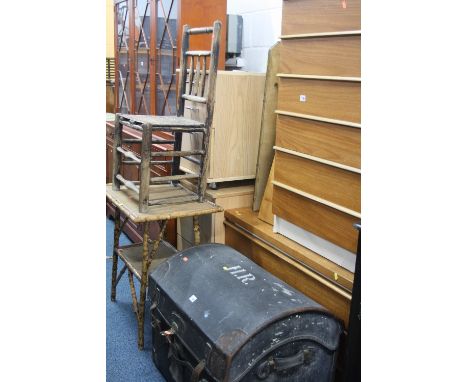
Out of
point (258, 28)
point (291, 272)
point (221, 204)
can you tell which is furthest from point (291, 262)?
point (258, 28)

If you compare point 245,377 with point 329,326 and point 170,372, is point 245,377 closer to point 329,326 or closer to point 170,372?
point 329,326

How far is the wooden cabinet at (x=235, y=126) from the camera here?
7.32ft

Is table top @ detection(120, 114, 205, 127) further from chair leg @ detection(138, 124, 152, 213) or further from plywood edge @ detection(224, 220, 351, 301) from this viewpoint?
plywood edge @ detection(224, 220, 351, 301)

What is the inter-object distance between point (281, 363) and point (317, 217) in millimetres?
568

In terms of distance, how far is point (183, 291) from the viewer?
168 cm

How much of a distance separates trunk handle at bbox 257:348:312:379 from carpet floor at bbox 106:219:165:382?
2.31ft

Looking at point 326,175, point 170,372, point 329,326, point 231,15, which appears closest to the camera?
point 329,326

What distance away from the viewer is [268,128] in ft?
7.59

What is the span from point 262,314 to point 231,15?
208 centimetres

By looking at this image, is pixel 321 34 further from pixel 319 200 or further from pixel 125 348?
pixel 125 348

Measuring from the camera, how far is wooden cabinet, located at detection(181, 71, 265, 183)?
2.23 meters

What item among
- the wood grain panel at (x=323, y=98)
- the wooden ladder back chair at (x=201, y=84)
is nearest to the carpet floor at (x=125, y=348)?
the wooden ladder back chair at (x=201, y=84)
